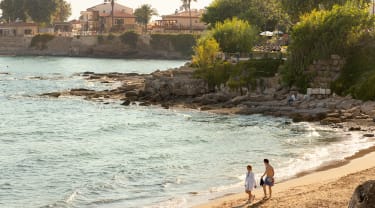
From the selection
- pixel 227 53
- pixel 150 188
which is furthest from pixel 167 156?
pixel 227 53

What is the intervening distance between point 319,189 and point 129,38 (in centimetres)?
12986

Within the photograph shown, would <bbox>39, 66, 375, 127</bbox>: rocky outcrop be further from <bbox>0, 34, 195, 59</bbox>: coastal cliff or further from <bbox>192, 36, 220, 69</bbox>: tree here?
<bbox>0, 34, 195, 59</bbox>: coastal cliff

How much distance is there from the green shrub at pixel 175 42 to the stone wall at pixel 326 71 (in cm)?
8957

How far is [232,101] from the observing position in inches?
2313

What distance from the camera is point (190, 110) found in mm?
57750

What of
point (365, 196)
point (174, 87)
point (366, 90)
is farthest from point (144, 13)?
point (365, 196)

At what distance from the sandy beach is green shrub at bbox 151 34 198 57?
11613cm

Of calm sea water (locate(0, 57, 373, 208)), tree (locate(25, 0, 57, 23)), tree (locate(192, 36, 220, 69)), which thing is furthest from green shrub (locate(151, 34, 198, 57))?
calm sea water (locate(0, 57, 373, 208))

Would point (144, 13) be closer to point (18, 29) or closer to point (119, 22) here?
point (119, 22)

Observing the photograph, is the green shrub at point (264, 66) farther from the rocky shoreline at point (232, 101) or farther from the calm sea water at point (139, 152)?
the calm sea water at point (139, 152)

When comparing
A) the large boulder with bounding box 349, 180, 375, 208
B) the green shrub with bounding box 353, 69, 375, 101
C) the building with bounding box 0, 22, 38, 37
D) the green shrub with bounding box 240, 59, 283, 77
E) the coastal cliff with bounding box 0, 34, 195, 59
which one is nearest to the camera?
the large boulder with bounding box 349, 180, 375, 208

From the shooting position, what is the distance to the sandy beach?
77.6 ft

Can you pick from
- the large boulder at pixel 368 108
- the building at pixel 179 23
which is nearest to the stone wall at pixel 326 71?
the large boulder at pixel 368 108

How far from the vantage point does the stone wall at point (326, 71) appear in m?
58.1
